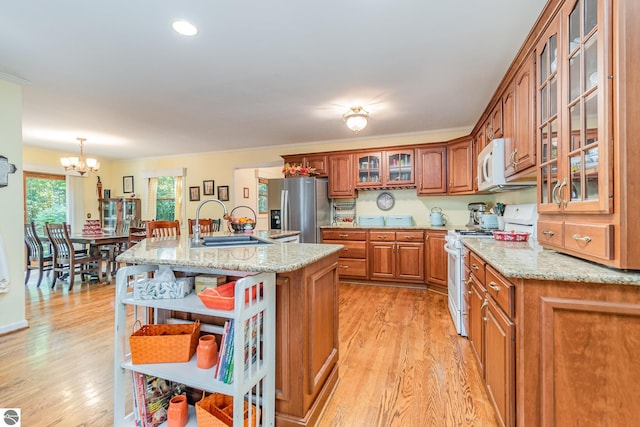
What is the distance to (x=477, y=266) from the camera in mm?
1983

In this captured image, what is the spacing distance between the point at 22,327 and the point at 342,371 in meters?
3.05

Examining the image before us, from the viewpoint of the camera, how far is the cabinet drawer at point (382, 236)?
4336mm

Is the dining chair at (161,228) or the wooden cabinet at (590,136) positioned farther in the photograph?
the dining chair at (161,228)

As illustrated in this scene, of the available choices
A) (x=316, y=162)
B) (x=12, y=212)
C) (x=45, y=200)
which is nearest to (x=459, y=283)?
(x=316, y=162)

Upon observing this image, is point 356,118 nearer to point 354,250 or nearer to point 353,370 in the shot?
point 354,250

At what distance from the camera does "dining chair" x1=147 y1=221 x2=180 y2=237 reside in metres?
3.05

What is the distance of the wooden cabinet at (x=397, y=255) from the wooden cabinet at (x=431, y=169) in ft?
→ 2.36

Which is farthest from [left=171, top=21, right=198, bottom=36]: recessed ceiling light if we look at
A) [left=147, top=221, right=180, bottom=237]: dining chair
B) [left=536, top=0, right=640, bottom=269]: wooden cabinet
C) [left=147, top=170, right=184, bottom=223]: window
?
[left=147, top=170, right=184, bottom=223]: window

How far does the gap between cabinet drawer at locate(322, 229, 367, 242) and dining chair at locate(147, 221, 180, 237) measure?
2.18 m

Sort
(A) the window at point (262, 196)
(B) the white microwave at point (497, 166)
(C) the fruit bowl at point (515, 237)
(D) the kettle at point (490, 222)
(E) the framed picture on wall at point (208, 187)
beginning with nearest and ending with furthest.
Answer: (C) the fruit bowl at point (515, 237)
(B) the white microwave at point (497, 166)
(D) the kettle at point (490, 222)
(E) the framed picture on wall at point (208, 187)
(A) the window at point (262, 196)

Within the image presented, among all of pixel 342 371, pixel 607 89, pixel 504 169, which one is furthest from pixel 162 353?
pixel 504 169

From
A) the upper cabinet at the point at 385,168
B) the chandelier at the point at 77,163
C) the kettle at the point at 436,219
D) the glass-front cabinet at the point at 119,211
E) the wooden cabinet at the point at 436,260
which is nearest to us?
the wooden cabinet at the point at 436,260

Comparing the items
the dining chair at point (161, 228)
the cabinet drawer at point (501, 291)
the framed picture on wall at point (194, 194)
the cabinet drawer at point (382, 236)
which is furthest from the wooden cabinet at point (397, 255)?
the framed picture on wall at point (194, 194)

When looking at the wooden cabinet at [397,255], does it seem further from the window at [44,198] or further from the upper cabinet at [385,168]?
the window at [44,198]
